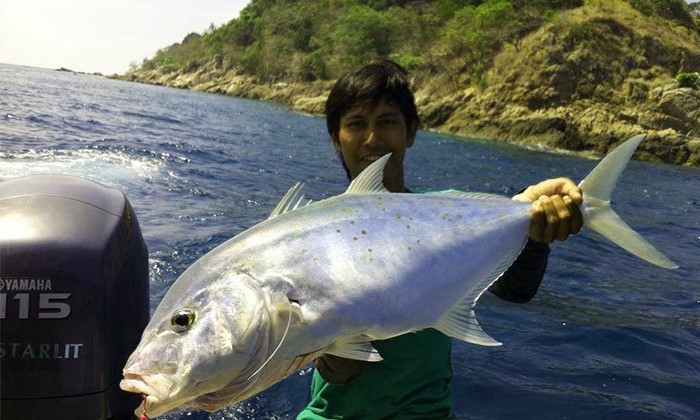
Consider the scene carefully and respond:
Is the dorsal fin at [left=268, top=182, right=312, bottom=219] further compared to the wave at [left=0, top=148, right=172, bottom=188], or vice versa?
the wave at [left=0, top=148, right=172, bottom=188]

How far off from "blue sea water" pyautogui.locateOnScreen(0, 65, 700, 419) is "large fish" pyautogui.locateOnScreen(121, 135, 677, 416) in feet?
7.63

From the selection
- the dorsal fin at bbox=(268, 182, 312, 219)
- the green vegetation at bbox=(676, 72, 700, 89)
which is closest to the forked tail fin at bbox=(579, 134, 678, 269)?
the dorsal fin at bbox=(268, 182, 312, 219)

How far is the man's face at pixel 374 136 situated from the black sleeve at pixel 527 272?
2.68 ft

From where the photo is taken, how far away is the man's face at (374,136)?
3.12 m

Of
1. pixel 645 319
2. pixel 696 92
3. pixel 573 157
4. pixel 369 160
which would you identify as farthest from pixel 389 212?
pixel 696 92

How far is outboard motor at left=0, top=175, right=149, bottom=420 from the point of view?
8.58 feet

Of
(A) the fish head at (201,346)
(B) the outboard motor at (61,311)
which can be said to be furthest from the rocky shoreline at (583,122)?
(A) the fish head at (201,346)

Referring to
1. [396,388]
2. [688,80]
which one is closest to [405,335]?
[396,388]

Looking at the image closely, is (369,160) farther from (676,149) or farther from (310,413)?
(676,149)

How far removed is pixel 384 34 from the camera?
212 ft

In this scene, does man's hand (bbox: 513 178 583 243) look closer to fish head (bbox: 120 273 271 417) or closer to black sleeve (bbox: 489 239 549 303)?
black sleeve (bbox: 489 239 549 303)

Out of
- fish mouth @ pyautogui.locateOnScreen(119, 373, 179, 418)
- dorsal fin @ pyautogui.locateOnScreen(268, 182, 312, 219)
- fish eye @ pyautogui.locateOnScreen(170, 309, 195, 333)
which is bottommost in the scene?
fish mouth @ pyautogui.locateOnScreen(119, 373, 179, 418)

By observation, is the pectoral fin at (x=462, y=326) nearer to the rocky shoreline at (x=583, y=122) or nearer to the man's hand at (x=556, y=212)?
the man's hand at (x=556, y=212)

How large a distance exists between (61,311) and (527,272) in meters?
2.23
